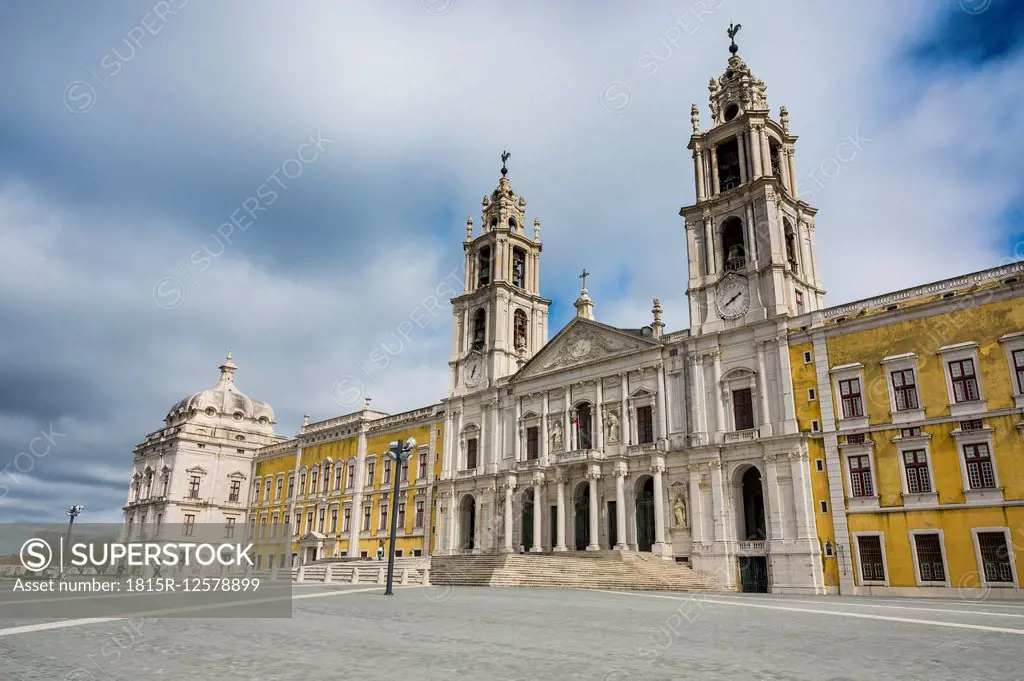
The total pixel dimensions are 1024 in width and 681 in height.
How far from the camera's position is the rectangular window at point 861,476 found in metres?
28.1

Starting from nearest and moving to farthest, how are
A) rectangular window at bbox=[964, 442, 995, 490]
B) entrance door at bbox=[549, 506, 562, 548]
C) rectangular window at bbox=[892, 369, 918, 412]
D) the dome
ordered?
rectangular window at bbox=[964, 442, 995, 490], rectangular window at bbox=[892, 369, 918, 412], entrance door at bbox=[549, 506, 562, 548], the dome

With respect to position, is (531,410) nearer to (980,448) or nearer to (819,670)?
(980,448)

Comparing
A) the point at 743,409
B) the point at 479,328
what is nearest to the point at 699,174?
the point at 743,409

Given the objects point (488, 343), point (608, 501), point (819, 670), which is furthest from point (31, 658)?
point (488, 343)

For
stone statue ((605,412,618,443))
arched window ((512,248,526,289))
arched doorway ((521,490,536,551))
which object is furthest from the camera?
arched window ((512,248,526,289))

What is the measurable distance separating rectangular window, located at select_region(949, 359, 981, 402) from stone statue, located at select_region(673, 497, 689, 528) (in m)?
12.5

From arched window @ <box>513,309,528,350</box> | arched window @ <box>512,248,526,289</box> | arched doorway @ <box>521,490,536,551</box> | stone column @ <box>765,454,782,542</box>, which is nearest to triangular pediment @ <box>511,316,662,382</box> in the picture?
arched window @ <box>513,309,528,350</box>

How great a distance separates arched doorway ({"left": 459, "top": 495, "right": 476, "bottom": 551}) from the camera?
44438 millimetres

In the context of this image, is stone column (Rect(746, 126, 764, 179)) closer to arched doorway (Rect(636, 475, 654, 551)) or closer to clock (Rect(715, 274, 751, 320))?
clock (Rect(715, 274, 751, 320))

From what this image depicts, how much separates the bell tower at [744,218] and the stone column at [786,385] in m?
1.43

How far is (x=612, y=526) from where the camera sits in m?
36.5

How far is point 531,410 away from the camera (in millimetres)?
42219

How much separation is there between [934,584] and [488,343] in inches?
1134

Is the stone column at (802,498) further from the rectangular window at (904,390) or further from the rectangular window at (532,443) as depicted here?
the rectangular window at (532,443)
